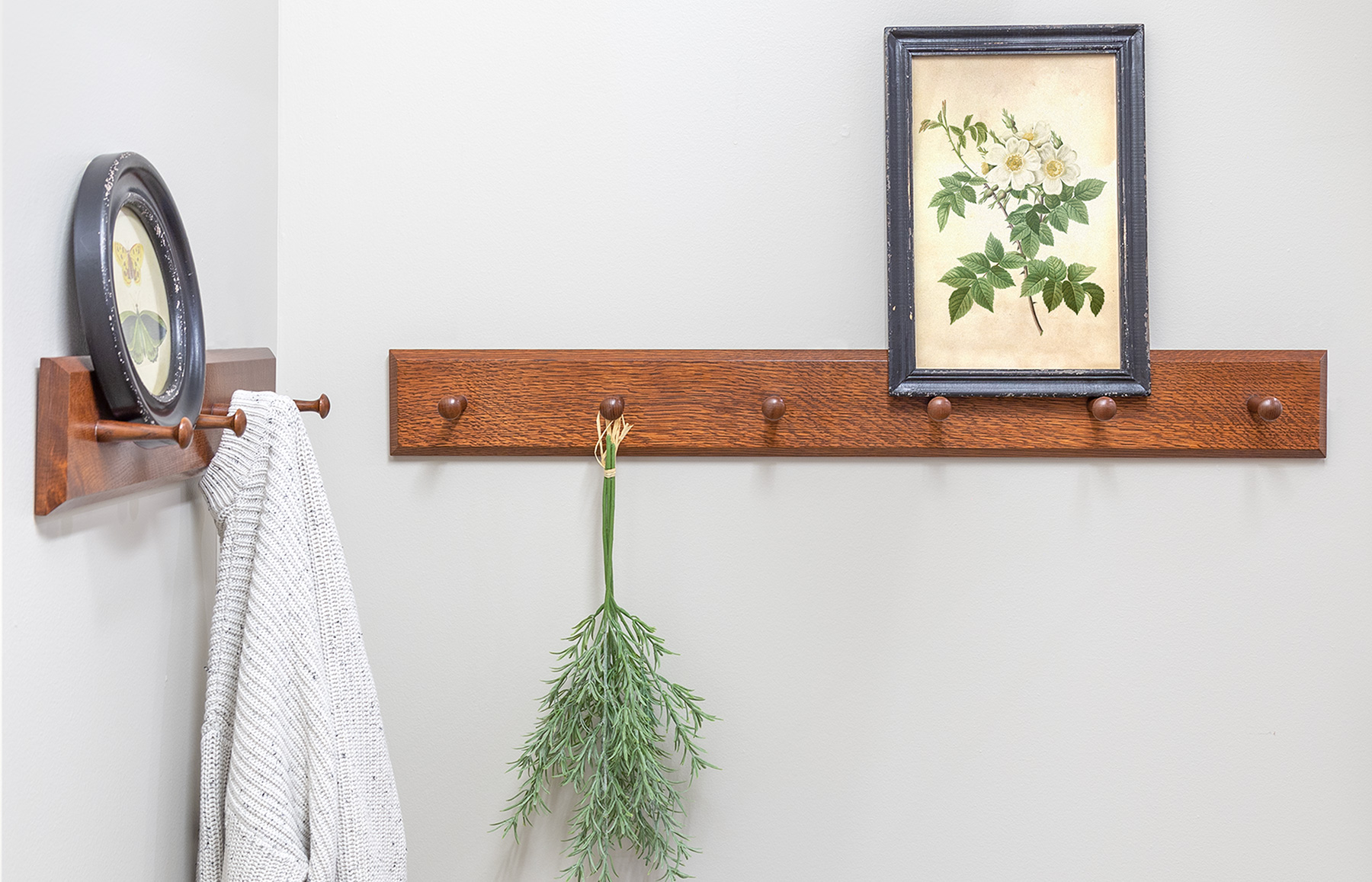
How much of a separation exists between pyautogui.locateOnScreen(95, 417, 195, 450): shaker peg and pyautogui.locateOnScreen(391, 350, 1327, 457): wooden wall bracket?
1.14 feet

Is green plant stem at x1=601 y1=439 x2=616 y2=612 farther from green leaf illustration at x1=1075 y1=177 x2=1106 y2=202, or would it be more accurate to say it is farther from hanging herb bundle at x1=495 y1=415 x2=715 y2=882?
green leaf illustration at x1=1075 y1=177 x2=1106 y2=202

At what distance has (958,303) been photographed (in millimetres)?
934

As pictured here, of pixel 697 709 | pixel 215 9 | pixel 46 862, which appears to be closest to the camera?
pixel 46 862

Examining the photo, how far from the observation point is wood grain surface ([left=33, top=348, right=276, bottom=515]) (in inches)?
21.4

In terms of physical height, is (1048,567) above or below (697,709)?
above

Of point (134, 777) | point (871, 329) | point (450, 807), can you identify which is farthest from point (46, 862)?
point (871, 329)

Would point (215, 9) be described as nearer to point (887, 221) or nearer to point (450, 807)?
point (887, 221)

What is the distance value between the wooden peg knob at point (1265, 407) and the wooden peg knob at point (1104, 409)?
0.15 meters

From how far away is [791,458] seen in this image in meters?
0.95

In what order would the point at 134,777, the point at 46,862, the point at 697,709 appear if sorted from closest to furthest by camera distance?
the point at 46,862 → the point at 134,777 → the point at 697,709

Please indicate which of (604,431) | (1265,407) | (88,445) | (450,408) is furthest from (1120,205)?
(88,445)

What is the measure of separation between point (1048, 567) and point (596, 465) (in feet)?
1.71

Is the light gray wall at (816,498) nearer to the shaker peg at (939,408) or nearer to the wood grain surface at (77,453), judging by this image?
the shaker peg at (939,408)

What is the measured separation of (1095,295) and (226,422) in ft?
2.86
